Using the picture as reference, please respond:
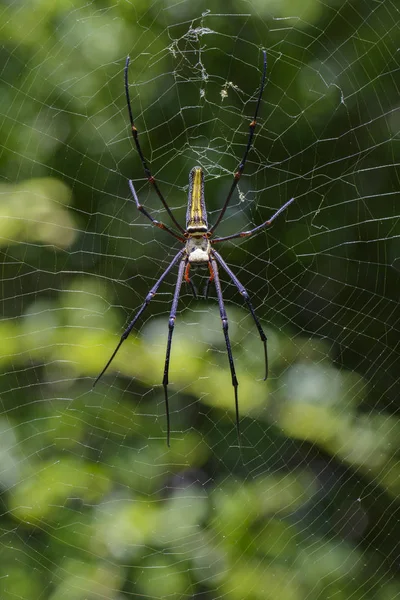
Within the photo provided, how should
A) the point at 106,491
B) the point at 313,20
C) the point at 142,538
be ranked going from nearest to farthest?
1. the point at 142,538
2. the point at 106,491
3. the point at 313,20

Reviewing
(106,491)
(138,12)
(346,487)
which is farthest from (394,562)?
(138,12)

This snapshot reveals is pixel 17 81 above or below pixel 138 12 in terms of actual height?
below

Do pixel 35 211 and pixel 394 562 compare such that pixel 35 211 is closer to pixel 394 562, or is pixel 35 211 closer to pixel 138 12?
pixel 138 12

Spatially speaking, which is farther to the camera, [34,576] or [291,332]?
[291,332]

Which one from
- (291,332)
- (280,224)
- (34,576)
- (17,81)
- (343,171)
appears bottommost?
(34,576)

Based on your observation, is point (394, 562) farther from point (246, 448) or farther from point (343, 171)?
point (343, 171)

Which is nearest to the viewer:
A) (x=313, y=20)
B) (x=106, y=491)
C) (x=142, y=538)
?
(x=142, y=538)
